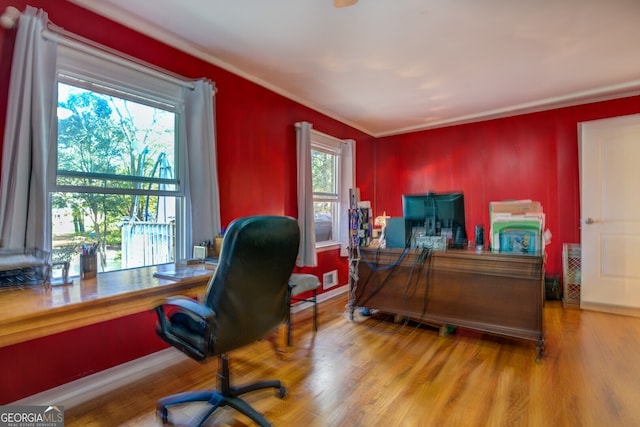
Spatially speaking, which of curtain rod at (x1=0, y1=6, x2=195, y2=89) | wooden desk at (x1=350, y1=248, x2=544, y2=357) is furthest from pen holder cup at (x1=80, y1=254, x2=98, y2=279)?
wooden desk at (x1=350, y1=248, x2=544, y2=357)

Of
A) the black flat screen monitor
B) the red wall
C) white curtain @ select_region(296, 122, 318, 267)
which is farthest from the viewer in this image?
the red wall

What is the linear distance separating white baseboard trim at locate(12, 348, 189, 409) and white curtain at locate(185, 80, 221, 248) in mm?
826

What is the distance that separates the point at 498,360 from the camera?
2309 millimetres

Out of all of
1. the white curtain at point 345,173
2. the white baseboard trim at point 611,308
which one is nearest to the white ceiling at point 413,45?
the white curtain at point 345,173

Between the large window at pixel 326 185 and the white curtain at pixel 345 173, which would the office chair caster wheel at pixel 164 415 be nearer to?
the large window at pixel 326 185

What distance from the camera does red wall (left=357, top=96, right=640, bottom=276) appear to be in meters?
3.72

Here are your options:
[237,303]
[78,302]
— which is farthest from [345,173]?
[78,302]

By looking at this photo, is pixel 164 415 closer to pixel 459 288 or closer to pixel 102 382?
pixel 102 382

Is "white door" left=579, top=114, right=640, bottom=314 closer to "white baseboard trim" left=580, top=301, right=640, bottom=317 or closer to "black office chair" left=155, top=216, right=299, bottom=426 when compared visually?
"white baseboard trim" left=580, top=301, right=640, bottom=317

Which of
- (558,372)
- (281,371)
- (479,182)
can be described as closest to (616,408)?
(558,372)

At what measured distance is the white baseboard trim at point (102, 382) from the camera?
5.76ft

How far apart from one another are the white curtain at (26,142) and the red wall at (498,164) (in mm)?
3695

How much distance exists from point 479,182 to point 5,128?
15.3 ft

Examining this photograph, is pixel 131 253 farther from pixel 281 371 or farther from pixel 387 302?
pixel 387 302
